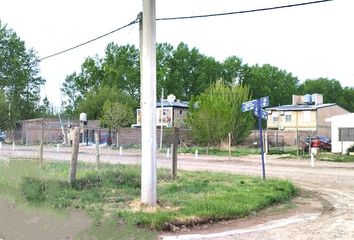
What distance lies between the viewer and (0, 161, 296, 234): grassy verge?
9164 mm

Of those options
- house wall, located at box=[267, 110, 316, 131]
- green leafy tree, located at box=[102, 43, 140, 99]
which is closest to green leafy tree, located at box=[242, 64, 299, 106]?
green leafy tree, located at box=[102, 43, 140, 99]

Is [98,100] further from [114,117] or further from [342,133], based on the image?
[342,133]

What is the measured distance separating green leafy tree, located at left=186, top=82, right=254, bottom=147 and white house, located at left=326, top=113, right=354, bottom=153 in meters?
8.94

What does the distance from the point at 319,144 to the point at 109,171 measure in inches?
1321

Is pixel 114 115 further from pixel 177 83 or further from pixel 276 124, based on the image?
pixel 177 83

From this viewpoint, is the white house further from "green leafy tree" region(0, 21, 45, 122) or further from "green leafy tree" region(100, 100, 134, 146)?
"green leafy tree" region(0, 21, 45, 122)

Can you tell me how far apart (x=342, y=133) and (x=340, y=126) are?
1.96 ft

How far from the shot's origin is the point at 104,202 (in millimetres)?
10453

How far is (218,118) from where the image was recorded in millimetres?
44719

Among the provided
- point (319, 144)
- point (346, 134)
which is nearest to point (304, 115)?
point (319, 144)

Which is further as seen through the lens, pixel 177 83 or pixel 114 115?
pixel 177 83

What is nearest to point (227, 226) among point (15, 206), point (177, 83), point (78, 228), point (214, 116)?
point (78, 228)

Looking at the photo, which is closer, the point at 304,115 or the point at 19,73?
the point at 304,115

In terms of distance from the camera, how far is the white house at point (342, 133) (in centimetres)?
4012
